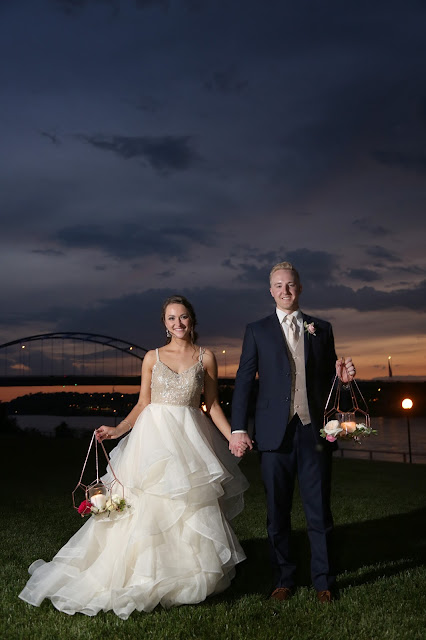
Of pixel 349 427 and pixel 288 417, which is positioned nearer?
pixel 349 427

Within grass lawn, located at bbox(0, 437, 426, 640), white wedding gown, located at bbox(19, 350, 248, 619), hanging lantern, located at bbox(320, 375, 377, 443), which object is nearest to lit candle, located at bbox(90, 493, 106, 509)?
white wedding gown, located at bbox(19, 350, 248, 619)

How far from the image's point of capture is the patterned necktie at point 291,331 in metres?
5.44

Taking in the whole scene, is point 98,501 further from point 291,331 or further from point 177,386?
point 291,331

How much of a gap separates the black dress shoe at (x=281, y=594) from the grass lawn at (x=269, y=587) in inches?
2.2

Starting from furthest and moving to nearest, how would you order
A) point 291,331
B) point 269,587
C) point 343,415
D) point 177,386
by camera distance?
point 269,587, point 177,386, point 291,331, point 343,415

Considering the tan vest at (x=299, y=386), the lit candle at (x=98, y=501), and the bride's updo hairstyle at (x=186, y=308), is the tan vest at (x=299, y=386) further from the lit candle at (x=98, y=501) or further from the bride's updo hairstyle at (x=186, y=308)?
the lit candle at (x=98, y=501)

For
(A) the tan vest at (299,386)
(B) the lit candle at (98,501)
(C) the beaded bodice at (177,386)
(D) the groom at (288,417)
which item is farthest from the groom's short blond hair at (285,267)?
(B) the lit candle at (98,501)

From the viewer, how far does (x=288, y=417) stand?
5.25 metres

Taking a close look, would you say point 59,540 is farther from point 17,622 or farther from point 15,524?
point 17,622

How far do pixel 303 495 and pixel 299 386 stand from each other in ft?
3.02

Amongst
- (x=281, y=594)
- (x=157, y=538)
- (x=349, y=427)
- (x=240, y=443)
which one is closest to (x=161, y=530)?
(x=157, y=538)

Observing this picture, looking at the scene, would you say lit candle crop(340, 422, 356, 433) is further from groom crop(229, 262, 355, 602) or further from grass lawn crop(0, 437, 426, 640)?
grass lawn crop(0, 437, 426, 640)

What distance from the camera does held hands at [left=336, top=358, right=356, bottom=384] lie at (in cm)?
519

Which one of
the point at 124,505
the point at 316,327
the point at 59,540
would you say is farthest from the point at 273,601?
the point at 59,540
